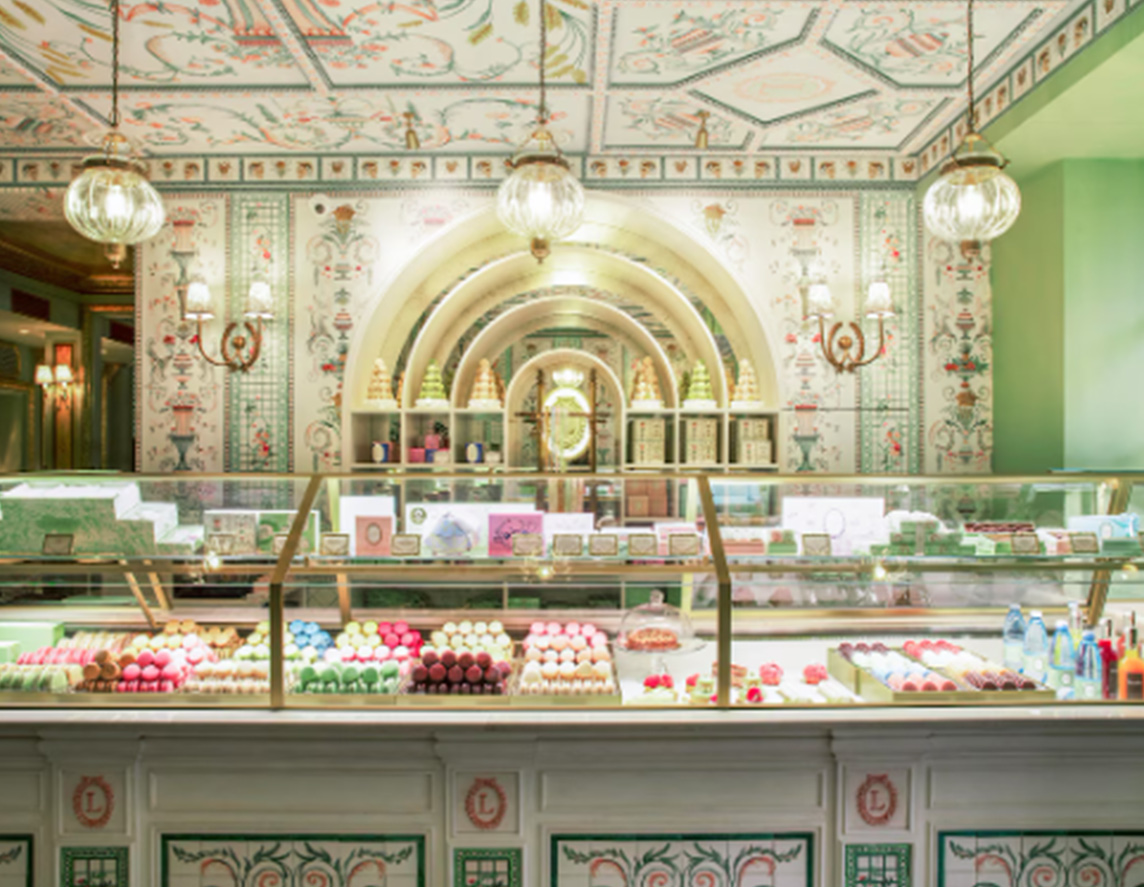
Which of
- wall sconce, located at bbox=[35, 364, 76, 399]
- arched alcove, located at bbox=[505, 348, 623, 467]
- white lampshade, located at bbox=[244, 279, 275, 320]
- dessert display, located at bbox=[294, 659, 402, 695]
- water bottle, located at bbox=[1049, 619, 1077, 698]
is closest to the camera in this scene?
dessert display, located at bbox=[294, 659, 402, 695]

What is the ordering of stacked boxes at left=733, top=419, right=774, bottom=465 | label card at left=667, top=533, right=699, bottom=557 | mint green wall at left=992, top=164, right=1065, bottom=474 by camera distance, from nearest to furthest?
label card at left=667, top=533, right=699, bottom=557
mint green wall at left=992, top=164, right=1065, bottom=474
stacked boxes at left=733, top=419, right=774, bottom=465

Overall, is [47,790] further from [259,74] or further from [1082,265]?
[1082,265]

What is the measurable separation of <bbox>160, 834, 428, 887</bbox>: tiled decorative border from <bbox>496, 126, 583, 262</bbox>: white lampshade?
2369 millimetres

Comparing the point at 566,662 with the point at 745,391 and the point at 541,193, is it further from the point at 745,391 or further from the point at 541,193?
the point at 745,391

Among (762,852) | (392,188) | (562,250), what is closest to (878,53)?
(562,250)

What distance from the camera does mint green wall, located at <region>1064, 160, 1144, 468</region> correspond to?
16.1ft

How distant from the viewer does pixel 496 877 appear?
8.69 feet

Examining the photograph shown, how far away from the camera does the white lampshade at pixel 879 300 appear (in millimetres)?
5449

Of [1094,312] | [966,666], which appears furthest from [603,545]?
[1094,312]

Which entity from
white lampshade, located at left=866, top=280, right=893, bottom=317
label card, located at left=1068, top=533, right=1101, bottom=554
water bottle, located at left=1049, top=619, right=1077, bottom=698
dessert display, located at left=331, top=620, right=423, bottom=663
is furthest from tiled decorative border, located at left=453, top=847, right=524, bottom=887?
white lampshade, located at left=866, top=280, right=893, bottom=317

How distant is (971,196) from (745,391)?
9.96 feet

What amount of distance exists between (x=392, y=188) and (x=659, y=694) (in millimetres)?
4568

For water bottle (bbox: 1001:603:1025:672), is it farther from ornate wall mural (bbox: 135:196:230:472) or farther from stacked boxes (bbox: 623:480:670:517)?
ornate wall mural (bbox: 135:196:230:472)

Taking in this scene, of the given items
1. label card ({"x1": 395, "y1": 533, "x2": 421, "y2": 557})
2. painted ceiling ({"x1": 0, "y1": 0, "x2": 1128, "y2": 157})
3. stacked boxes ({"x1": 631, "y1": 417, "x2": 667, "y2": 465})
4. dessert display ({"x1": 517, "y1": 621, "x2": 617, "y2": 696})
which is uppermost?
painted ceiling ({"x1": 0, "y1": 0, "x2": 1128, "y2": 157})
